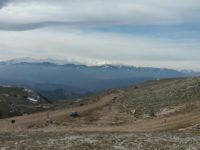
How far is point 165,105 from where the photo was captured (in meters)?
97.1

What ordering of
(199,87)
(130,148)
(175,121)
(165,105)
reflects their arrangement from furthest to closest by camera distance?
(199,87), (165,105), (175,121), (130,148)

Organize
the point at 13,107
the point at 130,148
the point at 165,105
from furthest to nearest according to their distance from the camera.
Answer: the point at 13,107
the point at 165,105
the point at 130,148

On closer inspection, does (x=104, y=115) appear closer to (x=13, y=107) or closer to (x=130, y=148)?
(x=130, y=148)

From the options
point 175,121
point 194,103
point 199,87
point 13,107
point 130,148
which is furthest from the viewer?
point 13,107

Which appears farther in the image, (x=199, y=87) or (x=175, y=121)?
(x=199, y=87)

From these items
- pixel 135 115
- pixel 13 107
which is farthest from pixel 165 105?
pixel 13 107

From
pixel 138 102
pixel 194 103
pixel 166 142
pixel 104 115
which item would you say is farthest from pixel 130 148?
pixel 138 102

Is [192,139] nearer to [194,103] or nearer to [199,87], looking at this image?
[194,103]

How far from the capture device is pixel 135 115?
93062mm

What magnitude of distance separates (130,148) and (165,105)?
57196 millimetres

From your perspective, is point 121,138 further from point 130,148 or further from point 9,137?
point 9,137

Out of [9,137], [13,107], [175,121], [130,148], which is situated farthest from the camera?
[13,107]

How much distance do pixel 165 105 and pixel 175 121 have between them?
911 inches

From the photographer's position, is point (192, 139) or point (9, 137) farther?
point (9, 137)
